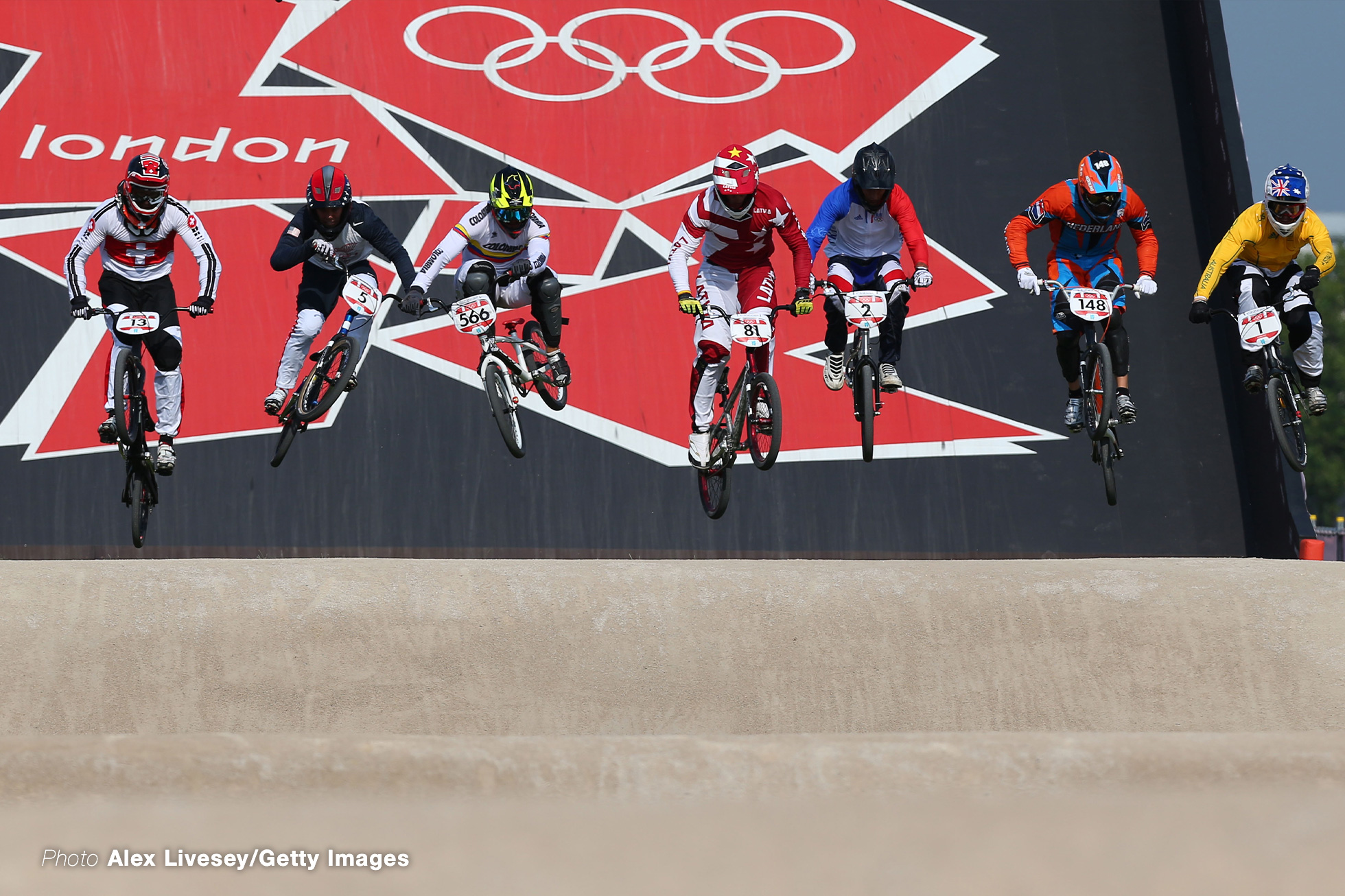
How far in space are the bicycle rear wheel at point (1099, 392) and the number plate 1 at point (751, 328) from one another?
2856 mm

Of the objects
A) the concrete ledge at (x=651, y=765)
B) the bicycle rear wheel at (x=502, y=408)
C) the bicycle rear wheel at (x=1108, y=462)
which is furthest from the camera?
the bicycle rear wheel at (x=1108, y=462)

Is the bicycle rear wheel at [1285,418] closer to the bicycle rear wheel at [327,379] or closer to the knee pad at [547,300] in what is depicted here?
the knee pad at [547,300]

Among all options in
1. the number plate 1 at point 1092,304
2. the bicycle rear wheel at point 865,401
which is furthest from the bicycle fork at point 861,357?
the number plate 1 at point 1092,304

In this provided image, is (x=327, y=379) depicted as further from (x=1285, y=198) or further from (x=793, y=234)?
(x=1285, y=198)

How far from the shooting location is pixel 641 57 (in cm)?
1298

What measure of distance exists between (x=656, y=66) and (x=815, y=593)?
635 centimetres

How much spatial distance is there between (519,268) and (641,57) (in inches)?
144

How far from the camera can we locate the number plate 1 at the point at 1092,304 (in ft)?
34.4

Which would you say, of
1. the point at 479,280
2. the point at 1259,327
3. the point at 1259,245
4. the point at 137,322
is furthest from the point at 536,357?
the point at 1259,245

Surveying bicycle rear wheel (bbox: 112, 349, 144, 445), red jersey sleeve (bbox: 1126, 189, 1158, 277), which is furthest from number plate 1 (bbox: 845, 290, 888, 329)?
bicycle rear wheel (bbox: 112, 349, 144, 445)

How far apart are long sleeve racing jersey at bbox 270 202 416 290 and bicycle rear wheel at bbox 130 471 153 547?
2145 mm

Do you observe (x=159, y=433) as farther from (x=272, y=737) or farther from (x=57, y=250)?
(x=272, y=737)

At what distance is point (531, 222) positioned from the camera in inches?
410

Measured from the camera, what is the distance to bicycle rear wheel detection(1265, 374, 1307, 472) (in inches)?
419
